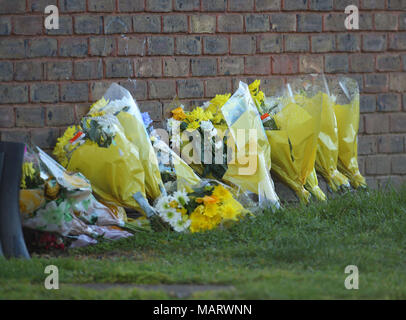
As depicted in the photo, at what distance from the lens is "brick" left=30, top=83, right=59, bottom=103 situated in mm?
4551

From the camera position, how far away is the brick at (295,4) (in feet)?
16.6

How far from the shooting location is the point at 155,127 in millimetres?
4789

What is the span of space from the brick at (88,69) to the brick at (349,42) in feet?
6.68

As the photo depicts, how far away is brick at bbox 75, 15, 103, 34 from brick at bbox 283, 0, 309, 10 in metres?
1.52

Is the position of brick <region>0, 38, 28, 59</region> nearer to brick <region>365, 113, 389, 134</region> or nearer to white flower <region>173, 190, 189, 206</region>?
white flower <region>173, 190, 189, 206</region>

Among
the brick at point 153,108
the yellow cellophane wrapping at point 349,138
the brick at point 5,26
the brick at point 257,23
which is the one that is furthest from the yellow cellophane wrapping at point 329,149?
the brick at point 5,26

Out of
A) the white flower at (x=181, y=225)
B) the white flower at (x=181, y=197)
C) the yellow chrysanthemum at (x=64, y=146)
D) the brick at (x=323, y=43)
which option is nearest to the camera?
the white flower at (x=181, y=225)

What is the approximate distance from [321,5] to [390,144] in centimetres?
135

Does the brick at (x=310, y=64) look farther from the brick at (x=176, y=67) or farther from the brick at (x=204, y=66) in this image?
the brick at (x=176, y=67)

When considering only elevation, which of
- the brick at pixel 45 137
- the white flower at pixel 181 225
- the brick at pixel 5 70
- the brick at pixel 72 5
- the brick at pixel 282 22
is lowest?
the white flower at pixel 181 225
